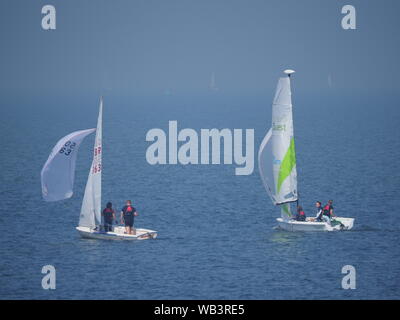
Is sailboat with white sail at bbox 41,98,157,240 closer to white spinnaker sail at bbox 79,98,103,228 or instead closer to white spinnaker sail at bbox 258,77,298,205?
white spinnaker sail at bbox 79,98,103,228

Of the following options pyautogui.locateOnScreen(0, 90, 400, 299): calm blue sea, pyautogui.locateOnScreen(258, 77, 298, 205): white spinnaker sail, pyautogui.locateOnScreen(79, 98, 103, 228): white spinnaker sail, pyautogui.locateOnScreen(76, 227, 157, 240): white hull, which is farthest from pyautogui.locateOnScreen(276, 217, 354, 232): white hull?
pyautogui.locateOnScreen(79, 98, 103, 228): white spinnaker sail

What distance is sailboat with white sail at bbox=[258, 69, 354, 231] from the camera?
223 feet

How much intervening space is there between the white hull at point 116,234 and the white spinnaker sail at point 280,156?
8.86 meters

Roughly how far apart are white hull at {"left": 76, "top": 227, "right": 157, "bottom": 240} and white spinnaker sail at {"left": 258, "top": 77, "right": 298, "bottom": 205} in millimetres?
8856

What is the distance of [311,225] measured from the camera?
66.4 meters

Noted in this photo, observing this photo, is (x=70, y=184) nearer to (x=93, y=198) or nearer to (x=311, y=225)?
(x=93, y=198)

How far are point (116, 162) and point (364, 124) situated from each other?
72405 millimetres

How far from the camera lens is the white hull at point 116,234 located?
63.8 meters

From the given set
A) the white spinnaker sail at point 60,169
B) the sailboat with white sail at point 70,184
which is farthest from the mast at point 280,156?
the white spinnaker sail at point 60,169

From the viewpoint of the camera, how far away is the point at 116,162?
4368 inches

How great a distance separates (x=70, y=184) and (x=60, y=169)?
1.18 meters

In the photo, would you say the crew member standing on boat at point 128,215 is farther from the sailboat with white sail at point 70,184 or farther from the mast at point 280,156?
the mast at point 280,156
